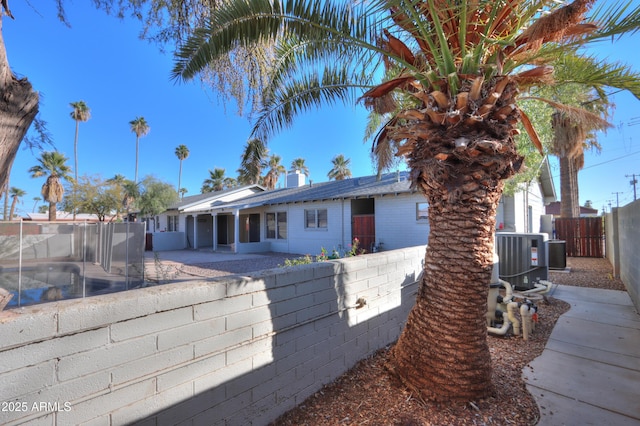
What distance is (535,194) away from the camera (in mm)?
18141

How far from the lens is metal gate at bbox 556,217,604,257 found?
1412 centimetres

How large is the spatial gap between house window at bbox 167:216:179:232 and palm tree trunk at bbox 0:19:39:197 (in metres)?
25.3

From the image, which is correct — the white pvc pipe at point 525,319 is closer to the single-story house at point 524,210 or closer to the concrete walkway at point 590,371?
the concrete walkway at point 590,371

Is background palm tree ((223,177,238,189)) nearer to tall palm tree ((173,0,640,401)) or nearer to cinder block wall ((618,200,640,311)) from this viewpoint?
cinder block wall ((618,200,640,311))

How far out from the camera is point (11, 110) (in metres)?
2.27

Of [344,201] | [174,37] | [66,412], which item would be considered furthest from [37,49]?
[344,201]

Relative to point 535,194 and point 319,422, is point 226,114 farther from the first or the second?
point 535,194

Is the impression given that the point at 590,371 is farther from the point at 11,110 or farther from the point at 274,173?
the point at 274,173

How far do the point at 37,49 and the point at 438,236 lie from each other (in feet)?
20.0

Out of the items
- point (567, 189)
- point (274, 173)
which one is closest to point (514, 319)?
point (567, 189)

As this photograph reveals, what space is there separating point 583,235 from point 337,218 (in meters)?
11.5

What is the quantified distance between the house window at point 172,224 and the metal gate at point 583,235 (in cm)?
2596

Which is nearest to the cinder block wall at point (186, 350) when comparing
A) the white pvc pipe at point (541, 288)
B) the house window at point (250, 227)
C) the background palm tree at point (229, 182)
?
the white pvc pipe at point (541, 288)

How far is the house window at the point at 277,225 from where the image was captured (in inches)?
720
